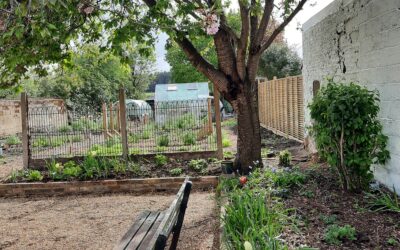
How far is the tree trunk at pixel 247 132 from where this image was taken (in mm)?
7699

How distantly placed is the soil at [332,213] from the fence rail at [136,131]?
497 centimetres

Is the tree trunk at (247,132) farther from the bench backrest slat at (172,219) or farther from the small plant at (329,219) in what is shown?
the bench backrest slat at (172,219)

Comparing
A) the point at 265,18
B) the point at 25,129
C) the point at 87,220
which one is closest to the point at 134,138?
the point at 25,129

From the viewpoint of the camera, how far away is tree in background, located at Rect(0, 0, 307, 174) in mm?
Answer: 5438

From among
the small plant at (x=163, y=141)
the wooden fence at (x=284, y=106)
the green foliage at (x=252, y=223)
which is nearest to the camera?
the green foliage at (x=252, y=223)

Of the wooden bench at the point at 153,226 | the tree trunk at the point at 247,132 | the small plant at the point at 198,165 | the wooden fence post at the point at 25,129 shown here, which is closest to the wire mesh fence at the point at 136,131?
the wooden fence post at the point at 25,129

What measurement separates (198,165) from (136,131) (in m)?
3.33

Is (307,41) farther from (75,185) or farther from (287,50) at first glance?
(287,50)

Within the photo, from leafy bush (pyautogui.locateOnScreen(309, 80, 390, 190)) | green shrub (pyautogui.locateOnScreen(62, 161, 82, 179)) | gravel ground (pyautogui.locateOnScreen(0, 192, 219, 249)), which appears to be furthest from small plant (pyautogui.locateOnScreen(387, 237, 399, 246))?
green shrub (pyautogui.locateOnScreen(62, 161, 82, 179))

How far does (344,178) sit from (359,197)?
347 mm

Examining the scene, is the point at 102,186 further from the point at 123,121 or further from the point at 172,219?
the point at 172,219

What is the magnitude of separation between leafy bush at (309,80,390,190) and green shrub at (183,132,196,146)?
248 inches

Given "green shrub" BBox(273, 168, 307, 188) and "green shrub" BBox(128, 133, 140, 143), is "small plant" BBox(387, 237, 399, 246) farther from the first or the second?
"green shrub" BBox(128, 133, 140, 143)

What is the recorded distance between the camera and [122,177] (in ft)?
28.2
